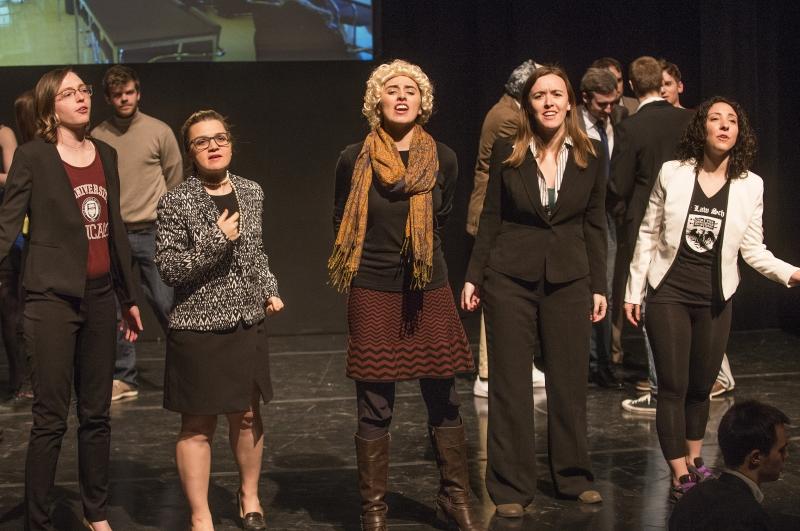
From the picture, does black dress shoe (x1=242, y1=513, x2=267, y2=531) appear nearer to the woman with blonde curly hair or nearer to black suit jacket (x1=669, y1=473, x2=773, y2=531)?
the woman with blonde curly hair

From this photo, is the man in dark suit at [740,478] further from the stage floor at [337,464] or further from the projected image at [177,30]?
the projected image at [177,30]

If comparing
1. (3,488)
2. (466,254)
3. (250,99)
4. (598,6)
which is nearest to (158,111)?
(250,99)

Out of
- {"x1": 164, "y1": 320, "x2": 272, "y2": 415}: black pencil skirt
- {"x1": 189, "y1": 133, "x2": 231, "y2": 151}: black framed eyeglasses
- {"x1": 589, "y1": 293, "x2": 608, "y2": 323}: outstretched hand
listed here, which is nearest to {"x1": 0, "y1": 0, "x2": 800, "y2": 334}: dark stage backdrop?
{"x1": 589, "y1": 293, "x2": 608, "y2": 323}: outstretched hand

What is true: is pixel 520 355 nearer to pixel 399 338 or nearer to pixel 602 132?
pixel 399 338

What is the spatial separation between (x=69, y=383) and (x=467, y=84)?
4478mm

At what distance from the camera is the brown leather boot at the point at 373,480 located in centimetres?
420

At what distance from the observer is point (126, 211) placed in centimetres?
644

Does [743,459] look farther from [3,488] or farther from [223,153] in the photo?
[3,488]

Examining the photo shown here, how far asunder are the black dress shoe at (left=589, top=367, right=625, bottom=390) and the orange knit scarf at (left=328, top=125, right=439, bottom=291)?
2482mm

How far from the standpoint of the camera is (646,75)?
19.6ft

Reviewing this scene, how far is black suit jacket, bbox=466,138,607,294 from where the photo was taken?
4398 mm

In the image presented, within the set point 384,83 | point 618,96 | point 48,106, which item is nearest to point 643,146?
point 618,96

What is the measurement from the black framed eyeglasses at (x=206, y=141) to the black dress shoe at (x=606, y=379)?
299 centimetres

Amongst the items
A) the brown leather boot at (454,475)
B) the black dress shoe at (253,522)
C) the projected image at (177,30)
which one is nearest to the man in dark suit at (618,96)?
the projected image at (177,30)
